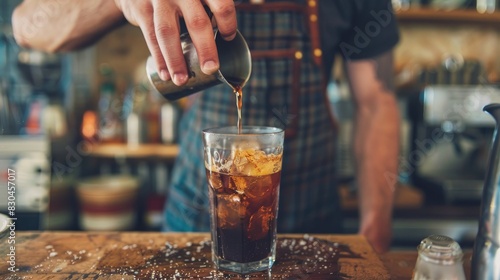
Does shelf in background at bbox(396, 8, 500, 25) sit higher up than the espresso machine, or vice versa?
shelf in background at bbox(396, 8, 500, 25)

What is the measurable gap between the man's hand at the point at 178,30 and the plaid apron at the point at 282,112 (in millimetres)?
→ 589

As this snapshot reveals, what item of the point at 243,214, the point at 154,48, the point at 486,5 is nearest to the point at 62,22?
the point at 154,48

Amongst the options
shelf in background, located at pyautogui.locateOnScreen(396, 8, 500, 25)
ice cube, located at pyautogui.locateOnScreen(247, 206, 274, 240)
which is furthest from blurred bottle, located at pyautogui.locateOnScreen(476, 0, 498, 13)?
ice cube, located at pyautogui.locateOnScreen(247, 206, 274, 240)

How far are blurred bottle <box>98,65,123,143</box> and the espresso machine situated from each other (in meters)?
1.79

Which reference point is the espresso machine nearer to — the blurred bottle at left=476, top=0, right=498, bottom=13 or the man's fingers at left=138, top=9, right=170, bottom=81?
the blurred bottle at left=476, top=0, right=498, bottom=13

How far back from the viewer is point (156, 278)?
84 cm

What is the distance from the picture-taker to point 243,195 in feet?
2.83

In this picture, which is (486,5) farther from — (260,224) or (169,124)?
(260,224)

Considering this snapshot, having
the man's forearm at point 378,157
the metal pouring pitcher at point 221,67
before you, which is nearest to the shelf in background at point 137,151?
the man's forearm at point 378,157

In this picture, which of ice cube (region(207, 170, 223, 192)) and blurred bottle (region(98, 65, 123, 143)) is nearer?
ice cube (region(207, 170, 223, 192))

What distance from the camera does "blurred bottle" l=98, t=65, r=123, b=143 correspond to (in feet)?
9.23

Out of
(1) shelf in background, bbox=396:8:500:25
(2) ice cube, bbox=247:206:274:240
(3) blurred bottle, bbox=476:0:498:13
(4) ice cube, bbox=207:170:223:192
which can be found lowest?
(2) ice cube, bbox=247:206:274:240

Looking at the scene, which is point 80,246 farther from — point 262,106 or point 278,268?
point 262,106

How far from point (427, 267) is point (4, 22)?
3.01 meters
